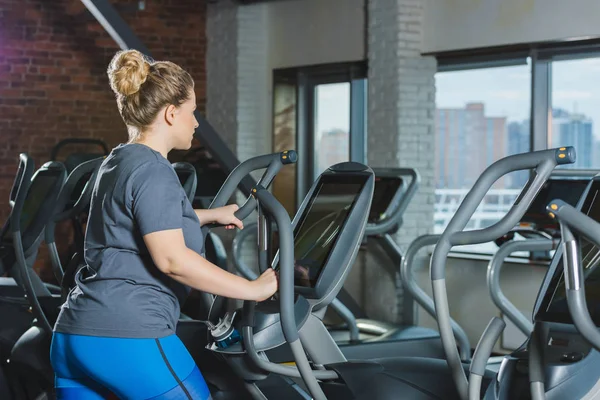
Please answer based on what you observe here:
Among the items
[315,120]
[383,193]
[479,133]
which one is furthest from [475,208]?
[315,120]

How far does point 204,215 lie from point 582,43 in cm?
381

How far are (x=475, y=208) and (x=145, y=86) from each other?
0.85 m

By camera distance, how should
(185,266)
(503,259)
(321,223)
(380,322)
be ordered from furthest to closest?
1. (380,322)
2. (503,259)
3. (321,223)
4. (185,266)

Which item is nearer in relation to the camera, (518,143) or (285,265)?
(285,265)

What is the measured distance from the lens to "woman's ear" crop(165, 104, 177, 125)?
220 centimetres

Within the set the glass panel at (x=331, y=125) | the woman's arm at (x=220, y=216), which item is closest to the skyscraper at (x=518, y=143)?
the glass panel at (x=331, y=125)

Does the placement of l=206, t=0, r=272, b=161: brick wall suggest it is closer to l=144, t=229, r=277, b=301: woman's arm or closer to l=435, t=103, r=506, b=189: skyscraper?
l=435, t=103, r=506, b=189: skyscraper

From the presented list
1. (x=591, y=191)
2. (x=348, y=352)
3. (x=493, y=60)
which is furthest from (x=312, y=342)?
(x=493, y=60)

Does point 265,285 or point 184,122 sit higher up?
point 184,122

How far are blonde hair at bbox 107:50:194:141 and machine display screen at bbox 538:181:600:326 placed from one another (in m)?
0.96

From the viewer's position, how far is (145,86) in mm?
2178

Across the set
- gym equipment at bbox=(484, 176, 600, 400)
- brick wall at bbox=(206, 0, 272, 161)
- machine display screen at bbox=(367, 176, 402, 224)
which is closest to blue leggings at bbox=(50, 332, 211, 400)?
gym equipment at bbox=(484, 176, 600, 400)

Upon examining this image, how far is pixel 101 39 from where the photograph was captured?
804cm

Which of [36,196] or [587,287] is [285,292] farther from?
[36,196]
